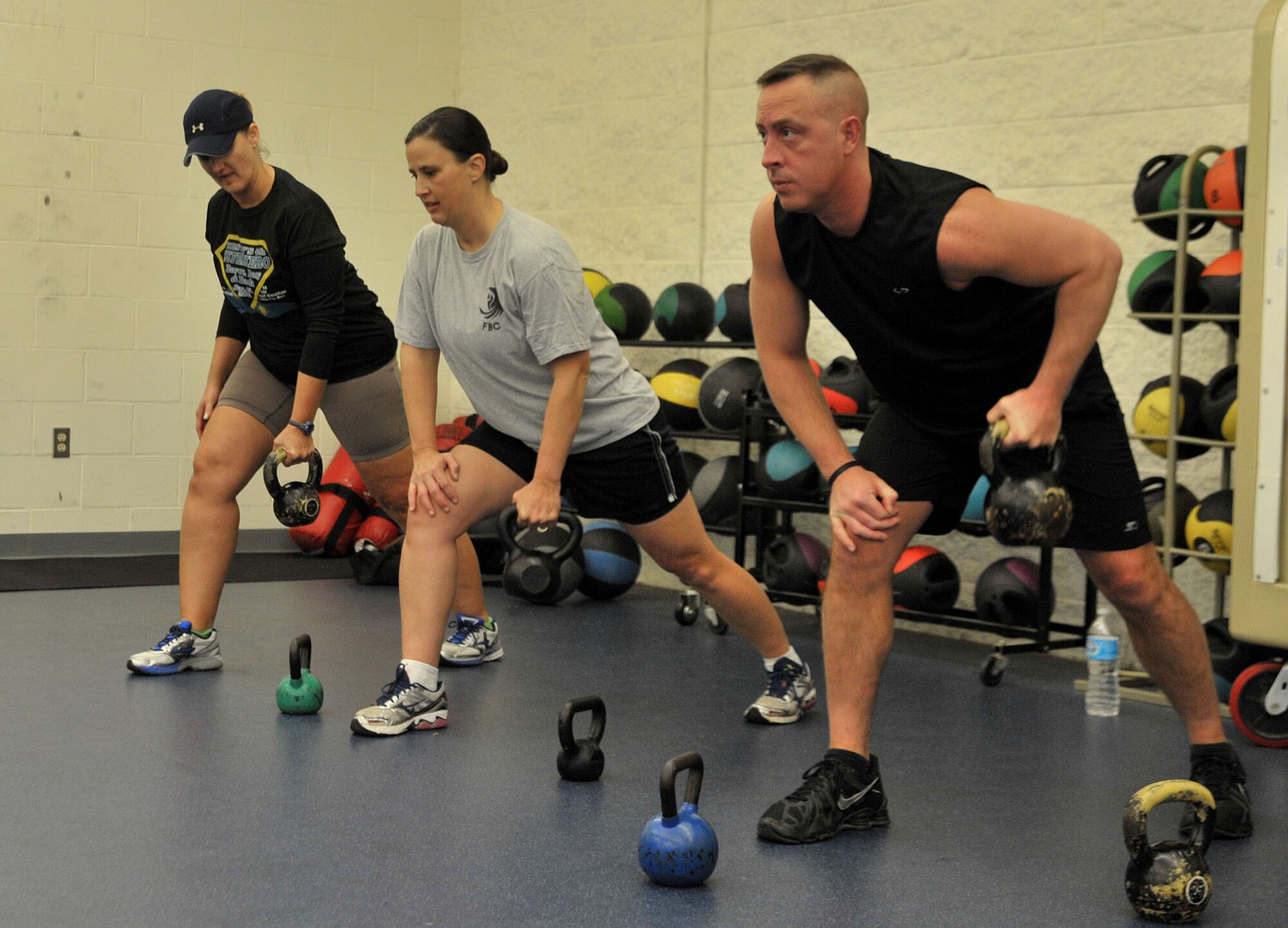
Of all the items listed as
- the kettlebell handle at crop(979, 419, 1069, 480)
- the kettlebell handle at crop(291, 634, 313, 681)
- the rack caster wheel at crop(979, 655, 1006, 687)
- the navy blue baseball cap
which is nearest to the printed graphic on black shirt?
the navy blue baseball cap

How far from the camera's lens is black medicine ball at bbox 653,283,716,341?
18.9 ft

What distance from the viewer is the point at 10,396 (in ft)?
20.8

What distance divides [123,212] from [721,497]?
3146mm

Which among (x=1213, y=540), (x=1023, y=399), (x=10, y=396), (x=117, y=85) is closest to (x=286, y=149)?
(x=117, y=85)

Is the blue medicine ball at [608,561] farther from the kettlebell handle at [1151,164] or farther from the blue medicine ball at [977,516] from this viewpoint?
the kettlebell handle at [1151,164]

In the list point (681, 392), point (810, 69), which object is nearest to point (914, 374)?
point (810, 69)

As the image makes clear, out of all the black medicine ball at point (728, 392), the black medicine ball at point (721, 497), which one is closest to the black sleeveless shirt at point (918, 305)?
the black medicine ball at point (728, 392)

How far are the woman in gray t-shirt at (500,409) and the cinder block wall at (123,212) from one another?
3.54 metres

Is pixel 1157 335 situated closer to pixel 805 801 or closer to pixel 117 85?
pixel 805 801

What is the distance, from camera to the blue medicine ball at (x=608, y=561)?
5.68 meters

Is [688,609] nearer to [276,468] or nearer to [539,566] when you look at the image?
[539,566]

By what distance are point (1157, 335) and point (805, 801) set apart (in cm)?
266

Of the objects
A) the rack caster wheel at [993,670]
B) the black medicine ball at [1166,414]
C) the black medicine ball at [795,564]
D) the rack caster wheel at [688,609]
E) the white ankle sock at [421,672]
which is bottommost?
the rack caster wheel at [993,670]

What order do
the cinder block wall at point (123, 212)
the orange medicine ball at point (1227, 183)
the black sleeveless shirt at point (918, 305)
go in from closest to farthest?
1. the black sleeveless shirt at point (918, 305)
2. the orange medicine ball at point (1227, 183)
3. the cinder block wall at point (123, 212)
